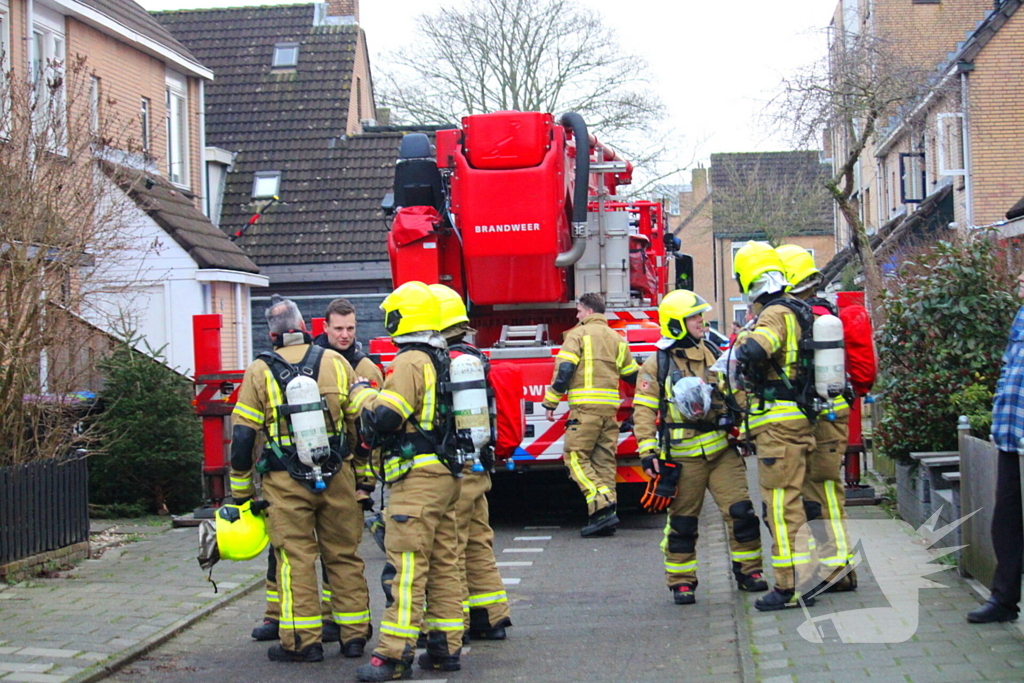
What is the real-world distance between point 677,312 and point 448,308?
177cm

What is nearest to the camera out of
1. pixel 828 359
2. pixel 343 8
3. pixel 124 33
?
pixel 828 359

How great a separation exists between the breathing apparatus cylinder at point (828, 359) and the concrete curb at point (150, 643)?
391 cm

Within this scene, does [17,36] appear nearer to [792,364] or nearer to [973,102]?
[792,364]

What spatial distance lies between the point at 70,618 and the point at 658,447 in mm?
3648

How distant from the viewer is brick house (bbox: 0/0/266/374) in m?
16.4

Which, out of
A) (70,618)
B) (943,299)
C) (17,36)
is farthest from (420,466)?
(17,36)

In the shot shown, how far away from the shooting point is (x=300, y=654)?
6.39 m

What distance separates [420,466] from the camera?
6.06m

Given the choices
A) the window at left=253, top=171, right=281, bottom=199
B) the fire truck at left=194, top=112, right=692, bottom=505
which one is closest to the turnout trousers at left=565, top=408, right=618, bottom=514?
the fire truck at left=194, top=112, right=692, bottom=505

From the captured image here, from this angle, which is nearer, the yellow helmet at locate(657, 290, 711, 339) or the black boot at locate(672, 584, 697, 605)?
the black boot at locate(672, 584, 697, 605)

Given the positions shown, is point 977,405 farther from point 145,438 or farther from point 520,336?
point 145,438

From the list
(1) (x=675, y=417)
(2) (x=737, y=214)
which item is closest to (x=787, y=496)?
(1) (x=675, y=417)

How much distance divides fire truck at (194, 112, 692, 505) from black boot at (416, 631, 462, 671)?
3411mm

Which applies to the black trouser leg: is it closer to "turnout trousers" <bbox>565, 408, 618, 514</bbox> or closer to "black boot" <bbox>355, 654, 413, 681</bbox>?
"black boot" <bbox>355, 654, 413, 681</bbox>
